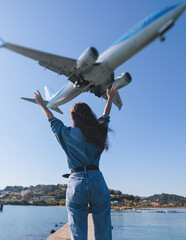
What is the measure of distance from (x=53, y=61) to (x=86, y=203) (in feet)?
58.4

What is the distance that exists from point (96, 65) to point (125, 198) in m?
138

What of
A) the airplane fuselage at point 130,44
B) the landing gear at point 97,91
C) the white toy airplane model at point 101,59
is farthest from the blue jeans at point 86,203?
the landing gear at point 97,91

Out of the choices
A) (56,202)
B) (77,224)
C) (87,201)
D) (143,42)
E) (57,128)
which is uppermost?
(143,42)

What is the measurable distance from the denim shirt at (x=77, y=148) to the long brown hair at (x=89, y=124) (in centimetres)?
7

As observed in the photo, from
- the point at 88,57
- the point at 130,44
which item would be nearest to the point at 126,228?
the point at 88,57

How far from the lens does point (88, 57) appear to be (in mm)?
16422

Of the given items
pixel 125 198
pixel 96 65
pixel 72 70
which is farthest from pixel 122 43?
pixel 125 198

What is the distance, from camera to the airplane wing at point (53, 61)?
1752 cm

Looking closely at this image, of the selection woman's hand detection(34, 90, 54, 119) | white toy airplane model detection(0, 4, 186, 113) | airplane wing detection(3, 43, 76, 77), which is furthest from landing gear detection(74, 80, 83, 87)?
woman's hand detection(34, 90, 54, 119)

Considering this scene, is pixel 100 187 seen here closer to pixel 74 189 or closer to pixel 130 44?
pixel 74 189

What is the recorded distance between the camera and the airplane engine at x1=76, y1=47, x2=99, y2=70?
1630 cm

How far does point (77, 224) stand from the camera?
105 inches

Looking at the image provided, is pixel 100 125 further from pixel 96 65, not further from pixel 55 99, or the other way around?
pixel 55 99

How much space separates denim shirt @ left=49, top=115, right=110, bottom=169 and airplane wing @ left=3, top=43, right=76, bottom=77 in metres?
15.9
